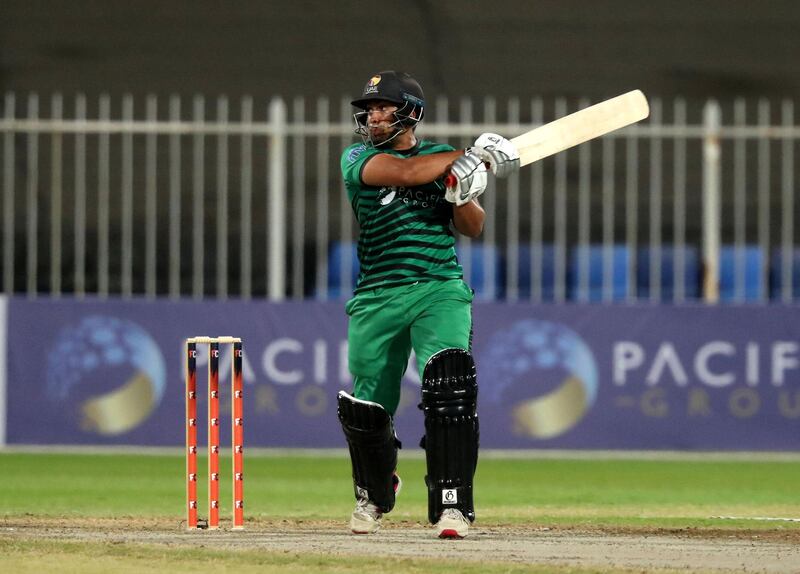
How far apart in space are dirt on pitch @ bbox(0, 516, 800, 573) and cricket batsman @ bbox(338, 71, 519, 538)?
24cm

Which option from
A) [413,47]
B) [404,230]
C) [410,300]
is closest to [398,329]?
[410,300]

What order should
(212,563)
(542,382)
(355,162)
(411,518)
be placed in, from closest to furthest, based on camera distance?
(212,563), (355,162), (411,518), (542,382)

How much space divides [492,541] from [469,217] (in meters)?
1.24

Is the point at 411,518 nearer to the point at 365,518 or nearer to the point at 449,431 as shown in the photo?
the point at 365,518

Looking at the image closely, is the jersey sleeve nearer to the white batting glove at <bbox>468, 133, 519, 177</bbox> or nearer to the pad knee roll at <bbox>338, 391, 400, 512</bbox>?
the white batting glove at <bbox>468, 133, 519, 177</bbox>

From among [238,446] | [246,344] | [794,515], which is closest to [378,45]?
[246,344]

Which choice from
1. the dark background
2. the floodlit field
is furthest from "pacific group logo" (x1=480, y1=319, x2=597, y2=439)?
the dark background

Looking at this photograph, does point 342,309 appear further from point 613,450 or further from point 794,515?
point 794,515

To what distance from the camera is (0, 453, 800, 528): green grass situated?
8719mm

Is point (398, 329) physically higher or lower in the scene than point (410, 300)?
lower

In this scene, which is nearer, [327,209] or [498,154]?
[498,154]

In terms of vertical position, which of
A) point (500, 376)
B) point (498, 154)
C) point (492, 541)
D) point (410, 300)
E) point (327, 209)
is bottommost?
point (492, 541)

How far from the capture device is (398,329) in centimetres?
708

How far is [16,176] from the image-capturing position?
1463 centimetres
